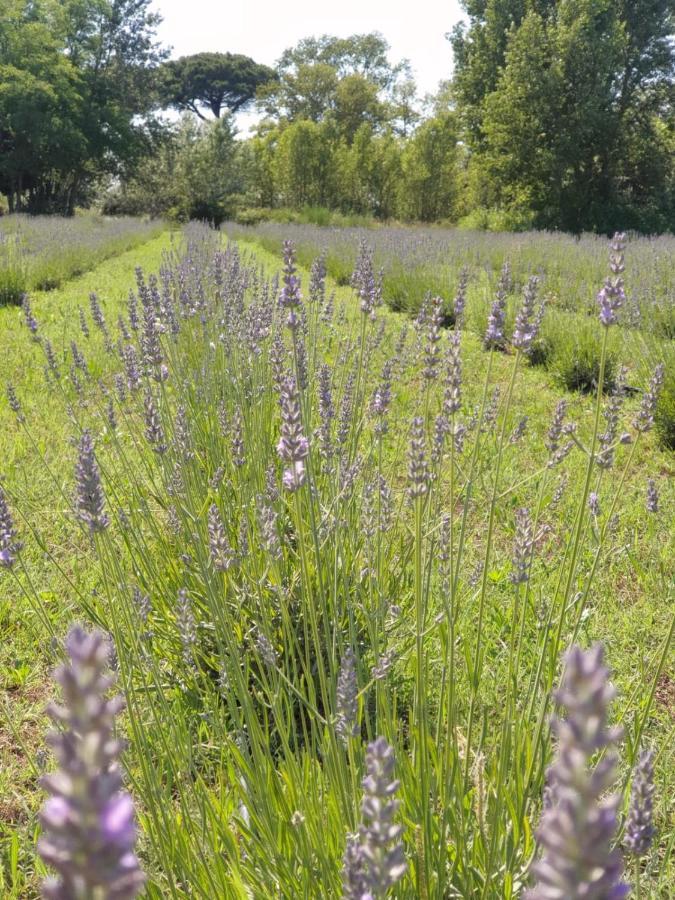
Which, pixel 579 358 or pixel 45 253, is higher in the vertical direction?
pixel 45 253

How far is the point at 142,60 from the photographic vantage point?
36.4 m

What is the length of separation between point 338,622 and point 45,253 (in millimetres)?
11484

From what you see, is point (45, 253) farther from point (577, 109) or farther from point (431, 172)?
point (431, 172)

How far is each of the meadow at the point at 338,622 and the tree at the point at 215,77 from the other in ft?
198

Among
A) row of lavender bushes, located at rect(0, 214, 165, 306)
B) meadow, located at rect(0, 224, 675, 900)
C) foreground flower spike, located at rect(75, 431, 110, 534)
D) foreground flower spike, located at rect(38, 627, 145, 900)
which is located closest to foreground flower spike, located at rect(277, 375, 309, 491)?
meadow, located at rect(0, 224, 675, 900)

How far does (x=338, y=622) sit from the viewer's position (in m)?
1.55

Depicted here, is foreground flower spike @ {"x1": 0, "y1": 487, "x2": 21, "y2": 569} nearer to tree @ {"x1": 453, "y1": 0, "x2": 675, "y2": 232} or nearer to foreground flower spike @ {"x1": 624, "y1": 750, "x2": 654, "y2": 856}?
foreground flower spike @ {"x1": 624, "y1": 750, "x2": 654, "y2": 856}

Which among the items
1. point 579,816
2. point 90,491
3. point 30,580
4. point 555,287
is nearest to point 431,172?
point 555,287

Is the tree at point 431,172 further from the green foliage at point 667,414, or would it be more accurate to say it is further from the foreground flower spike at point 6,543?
the foreground flower spike at point 6,543

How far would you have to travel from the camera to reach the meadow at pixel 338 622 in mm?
1117

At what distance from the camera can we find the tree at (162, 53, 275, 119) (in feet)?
185

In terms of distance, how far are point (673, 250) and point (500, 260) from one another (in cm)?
270

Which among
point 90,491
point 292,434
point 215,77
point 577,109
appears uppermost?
point 215,77

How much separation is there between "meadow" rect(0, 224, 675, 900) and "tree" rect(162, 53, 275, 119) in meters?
60.4
